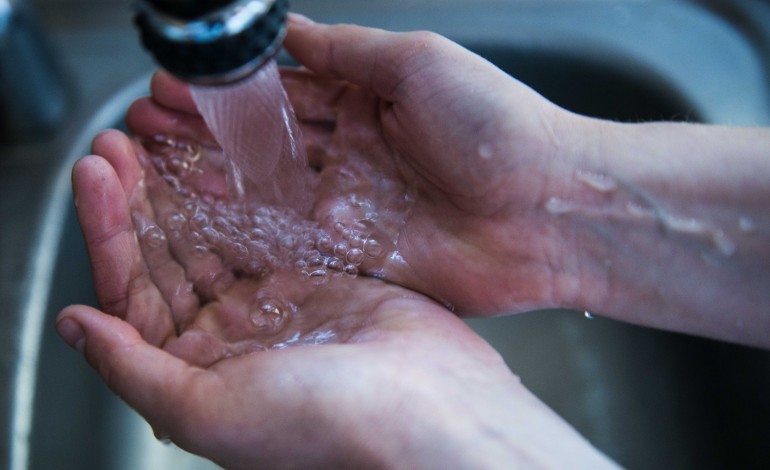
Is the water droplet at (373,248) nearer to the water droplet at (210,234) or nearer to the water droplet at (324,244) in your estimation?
the water droplet at (324,244)

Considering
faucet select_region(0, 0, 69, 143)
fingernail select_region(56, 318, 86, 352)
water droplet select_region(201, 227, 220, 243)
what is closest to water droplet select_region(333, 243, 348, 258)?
water droplet select_region(201, 227, 220, 243)

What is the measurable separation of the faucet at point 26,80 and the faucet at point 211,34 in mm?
431

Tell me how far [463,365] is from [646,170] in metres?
0.27

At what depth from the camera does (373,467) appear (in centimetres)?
51

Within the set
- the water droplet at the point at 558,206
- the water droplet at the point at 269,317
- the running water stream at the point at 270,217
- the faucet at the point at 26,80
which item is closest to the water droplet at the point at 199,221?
the running water stream at the point at 270,217

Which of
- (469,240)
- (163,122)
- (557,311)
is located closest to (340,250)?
(469,240)

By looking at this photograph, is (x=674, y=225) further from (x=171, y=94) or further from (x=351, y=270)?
(x=171, y=94)

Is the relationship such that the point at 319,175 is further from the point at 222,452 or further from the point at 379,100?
the point at 222,452

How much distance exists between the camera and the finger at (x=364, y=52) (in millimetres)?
657

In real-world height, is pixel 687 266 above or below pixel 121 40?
below

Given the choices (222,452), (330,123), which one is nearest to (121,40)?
(330,123)

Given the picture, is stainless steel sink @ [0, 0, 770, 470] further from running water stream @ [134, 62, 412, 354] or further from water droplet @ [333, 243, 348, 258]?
water droplet @ [333, 243, 348, 258]

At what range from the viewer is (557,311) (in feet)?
3.07

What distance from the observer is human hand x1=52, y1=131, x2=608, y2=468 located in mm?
509
